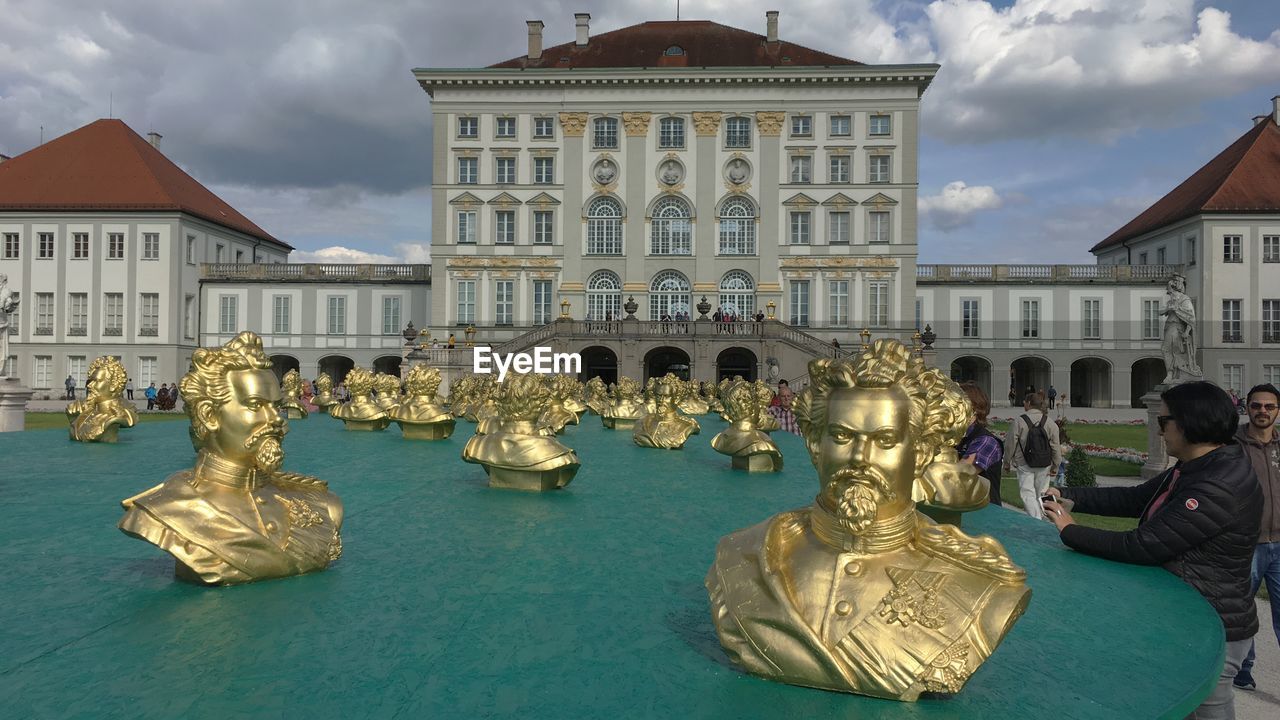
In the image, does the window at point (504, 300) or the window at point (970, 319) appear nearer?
the window at point (504, 300)

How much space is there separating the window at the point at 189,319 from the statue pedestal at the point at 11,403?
36.0m

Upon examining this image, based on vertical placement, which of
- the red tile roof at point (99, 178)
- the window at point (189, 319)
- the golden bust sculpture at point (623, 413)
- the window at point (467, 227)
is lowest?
the golden bust sculpture at point (623, 413)

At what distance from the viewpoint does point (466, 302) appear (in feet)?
158

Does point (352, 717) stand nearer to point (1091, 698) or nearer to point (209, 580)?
point (209, 580)

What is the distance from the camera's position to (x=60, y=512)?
13.6ft

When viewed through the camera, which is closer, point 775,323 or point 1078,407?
point 775,323

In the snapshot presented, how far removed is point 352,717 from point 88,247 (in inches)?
2151

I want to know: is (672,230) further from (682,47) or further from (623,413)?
(623,413)

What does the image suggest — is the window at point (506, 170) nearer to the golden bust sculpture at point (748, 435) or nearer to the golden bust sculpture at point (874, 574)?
the golden bust sculpture at point (748, 435)

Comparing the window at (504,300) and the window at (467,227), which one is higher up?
the window at (467,227)

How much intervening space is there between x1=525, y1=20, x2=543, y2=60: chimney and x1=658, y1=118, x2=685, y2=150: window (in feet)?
34.8

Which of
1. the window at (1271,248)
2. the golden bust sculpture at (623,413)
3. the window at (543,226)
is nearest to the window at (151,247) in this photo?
the window at (543,226)

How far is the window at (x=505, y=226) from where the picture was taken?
1907 inches

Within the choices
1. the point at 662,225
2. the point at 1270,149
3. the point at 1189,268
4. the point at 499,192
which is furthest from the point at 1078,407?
the point at 499,192
